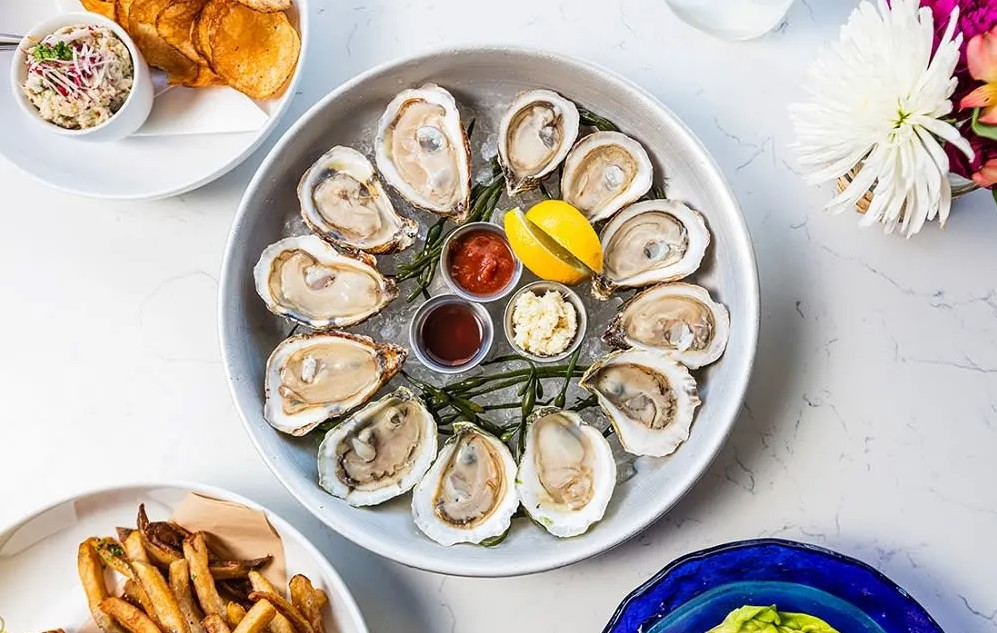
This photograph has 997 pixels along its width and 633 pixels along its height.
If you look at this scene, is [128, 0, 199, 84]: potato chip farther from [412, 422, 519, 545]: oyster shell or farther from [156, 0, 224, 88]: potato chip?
[412, 422, 519, 545]: oyster shell

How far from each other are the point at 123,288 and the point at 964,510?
3.83 ft

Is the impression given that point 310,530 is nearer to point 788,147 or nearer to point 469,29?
point 469,29

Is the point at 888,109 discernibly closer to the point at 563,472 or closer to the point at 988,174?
the point at 988,174

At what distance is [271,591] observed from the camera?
46.0 inches

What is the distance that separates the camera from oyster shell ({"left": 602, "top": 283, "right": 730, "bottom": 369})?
3.94ft

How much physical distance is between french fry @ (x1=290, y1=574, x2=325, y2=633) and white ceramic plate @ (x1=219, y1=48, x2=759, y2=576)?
80mm

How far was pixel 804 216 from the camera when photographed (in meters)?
1.30

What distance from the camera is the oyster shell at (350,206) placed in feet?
4.13

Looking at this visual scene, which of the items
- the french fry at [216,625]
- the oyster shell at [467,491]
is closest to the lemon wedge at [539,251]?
the oyster shell at [467,491]

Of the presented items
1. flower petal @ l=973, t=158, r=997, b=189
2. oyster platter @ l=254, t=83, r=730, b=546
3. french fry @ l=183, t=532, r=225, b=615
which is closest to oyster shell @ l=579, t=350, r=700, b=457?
oyster platter @ l=254, t=83, r=730, b=546

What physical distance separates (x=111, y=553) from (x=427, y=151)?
652 mm

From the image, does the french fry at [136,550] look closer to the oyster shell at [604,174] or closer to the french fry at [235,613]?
the french fry at [235,613]

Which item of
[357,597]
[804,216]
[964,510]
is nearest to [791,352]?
[804,216]

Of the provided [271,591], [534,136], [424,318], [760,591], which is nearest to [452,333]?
[424,318]
